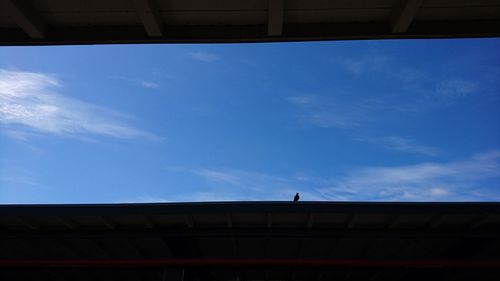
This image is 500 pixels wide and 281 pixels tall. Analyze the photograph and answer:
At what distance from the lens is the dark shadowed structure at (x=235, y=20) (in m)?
3.53

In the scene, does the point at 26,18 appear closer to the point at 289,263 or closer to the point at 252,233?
the point at 289,263

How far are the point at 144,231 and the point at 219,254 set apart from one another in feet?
6.87

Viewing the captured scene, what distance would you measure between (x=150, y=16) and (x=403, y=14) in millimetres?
2272

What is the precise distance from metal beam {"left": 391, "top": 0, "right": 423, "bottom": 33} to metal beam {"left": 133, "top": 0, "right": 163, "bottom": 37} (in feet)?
7.22

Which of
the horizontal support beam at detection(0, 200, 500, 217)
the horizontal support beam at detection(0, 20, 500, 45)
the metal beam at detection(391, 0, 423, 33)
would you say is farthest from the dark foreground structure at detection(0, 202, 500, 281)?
the metal beam at detection(391, 0, 423, 33)

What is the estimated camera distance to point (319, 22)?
381cm

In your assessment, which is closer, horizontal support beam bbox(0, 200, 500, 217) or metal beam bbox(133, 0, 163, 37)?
metal beam bbox(133, 0, 163, 37)

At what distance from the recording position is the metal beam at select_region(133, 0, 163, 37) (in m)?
3.41

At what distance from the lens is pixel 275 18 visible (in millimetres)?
3557

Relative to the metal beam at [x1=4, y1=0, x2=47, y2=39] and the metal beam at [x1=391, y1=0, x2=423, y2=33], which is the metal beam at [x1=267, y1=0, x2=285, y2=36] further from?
the metal beam at [x1=4, y1=0, x2=47, y2=39]

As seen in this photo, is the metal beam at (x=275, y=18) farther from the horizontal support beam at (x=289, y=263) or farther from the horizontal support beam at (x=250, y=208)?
the horizontal support beam at (x=250, y=208)

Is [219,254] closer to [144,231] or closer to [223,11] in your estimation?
[144,231]

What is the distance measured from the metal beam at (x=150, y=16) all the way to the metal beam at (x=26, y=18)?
1.04m

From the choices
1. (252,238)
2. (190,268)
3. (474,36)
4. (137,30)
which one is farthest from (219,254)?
(474,36)
